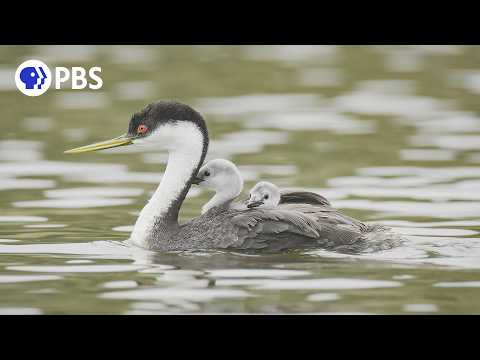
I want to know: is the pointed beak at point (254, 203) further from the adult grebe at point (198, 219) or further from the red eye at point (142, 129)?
the red eye at point (142, 129)

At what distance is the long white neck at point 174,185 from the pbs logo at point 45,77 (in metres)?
8.39

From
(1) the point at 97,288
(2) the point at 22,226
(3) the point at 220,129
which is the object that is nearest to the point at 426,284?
(1) the point at 97,288

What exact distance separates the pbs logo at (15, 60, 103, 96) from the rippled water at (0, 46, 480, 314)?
23cm

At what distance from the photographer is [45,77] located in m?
22.0

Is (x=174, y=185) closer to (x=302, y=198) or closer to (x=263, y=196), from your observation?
(x=263, y=196)

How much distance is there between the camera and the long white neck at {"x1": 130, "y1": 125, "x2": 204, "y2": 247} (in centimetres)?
1312

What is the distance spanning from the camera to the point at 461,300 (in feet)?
35.7

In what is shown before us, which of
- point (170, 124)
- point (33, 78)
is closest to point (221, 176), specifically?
point (170, 124)

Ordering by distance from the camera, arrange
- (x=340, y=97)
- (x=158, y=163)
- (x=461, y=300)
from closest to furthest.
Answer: (x=461, y=300) → (x=158, y=163) → (x=340, y=97)

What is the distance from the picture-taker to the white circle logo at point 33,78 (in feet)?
70.8

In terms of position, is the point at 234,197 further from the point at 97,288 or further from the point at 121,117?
the point at 121,117

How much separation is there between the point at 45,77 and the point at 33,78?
35 centimetres

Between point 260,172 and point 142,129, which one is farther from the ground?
point 142,129

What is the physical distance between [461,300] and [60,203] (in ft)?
19.2
